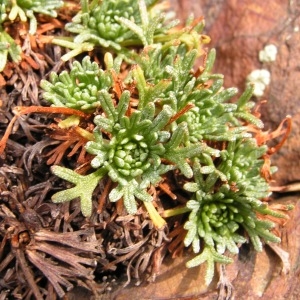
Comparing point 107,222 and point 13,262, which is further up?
point 107,222

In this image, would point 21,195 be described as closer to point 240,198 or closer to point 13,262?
point 13,262

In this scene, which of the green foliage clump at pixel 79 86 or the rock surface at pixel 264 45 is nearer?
the green foliage clump at pixel 79 86

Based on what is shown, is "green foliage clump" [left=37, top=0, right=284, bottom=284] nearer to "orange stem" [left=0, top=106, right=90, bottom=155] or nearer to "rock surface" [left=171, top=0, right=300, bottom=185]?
"orange stem" [left=0, top=106, right=90, bottom=155]

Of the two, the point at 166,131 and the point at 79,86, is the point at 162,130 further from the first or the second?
the point at 79,86

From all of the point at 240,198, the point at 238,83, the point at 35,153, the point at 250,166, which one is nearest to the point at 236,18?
the point at 238,83

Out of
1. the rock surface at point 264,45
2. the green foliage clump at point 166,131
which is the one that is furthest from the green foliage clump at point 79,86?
the rock surface at point 264,45

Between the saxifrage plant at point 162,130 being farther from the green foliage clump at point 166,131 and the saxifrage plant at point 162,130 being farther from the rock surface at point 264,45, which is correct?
the rock surface at point 264,45

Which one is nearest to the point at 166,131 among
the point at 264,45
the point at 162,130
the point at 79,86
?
the point at 162,130
